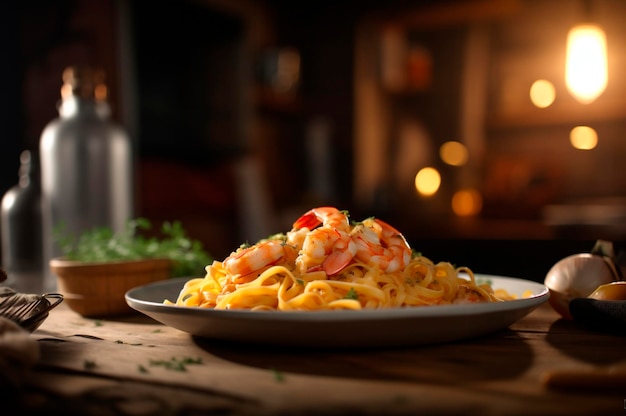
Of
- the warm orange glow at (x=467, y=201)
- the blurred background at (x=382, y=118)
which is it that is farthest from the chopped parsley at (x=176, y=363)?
the warm orange glow at (x=467, y=201)

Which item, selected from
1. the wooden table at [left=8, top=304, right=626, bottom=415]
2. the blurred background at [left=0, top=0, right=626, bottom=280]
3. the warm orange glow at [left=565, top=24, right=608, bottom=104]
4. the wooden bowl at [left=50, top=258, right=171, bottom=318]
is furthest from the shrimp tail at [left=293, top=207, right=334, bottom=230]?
the warm orange glow at [left=565, top=24, right=608, bottom=104]

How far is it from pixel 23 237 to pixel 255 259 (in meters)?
0.92

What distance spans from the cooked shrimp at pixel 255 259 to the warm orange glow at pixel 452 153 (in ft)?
15.4

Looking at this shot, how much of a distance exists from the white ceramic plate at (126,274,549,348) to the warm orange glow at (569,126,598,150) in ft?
15.3

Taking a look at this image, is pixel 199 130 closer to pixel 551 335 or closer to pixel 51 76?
pixel 51 76

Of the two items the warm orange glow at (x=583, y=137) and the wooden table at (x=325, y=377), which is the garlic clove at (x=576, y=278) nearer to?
the wooden table at (x=325, y=377)

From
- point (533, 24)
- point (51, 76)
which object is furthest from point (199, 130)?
point (533, 24)

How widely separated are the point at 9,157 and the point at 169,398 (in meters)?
2.73

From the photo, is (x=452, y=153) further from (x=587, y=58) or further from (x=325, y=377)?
(x=325, y=377)

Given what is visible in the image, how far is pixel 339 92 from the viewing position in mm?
5395

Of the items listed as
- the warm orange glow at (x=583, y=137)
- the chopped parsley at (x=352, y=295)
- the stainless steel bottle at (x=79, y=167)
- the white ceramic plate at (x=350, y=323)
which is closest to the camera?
the white ceramic plate at (x=350, y=323)

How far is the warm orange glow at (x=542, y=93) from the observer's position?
5355 mm

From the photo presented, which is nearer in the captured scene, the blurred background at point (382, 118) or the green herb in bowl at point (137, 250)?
the green herb in bowl at point (137, 250)

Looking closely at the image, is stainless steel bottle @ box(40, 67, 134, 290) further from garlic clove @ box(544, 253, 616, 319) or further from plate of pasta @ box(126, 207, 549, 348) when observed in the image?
garlic clove @ box(544, 253, 616, 319)
